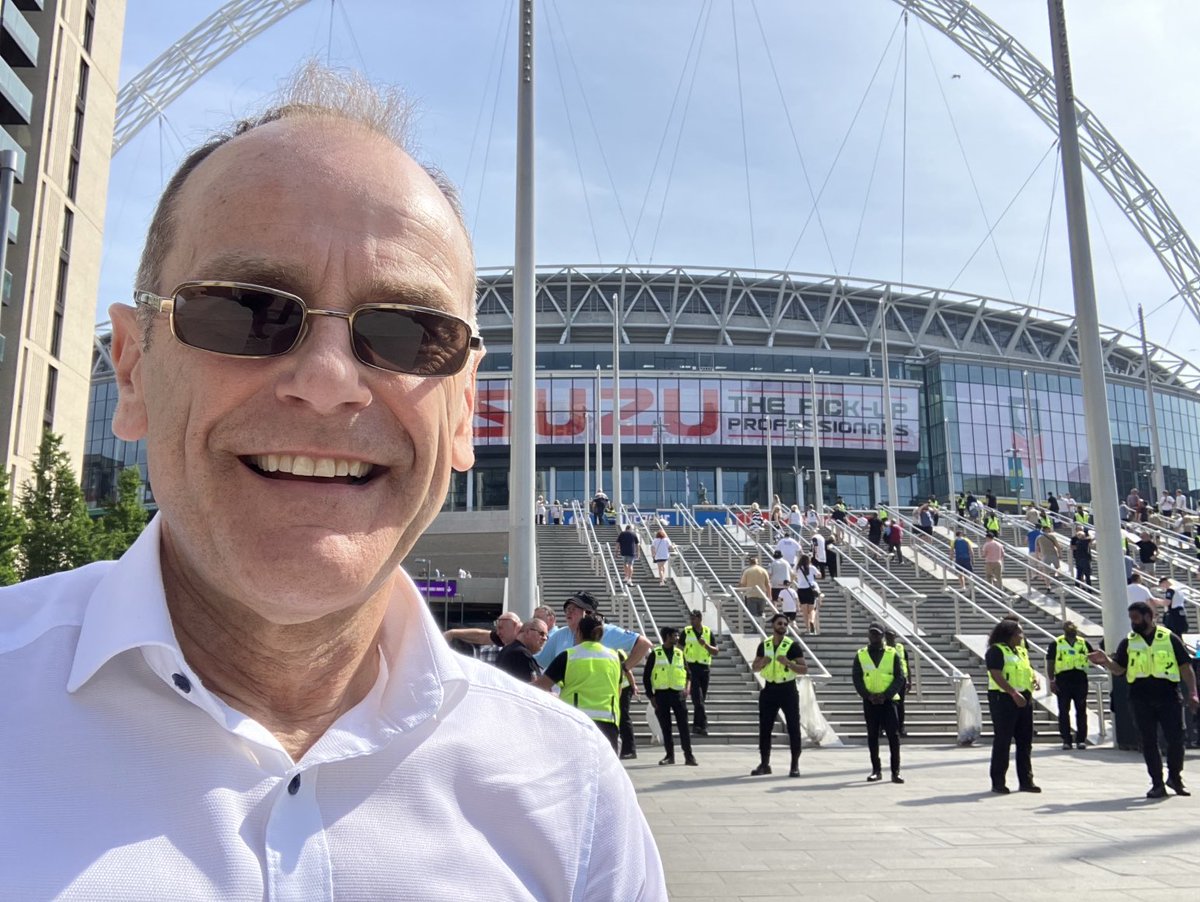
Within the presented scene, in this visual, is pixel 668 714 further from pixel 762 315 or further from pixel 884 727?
pixel 762 315

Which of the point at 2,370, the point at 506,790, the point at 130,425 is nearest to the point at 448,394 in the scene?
the point at 130,425

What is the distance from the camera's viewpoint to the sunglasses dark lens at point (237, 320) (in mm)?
1235

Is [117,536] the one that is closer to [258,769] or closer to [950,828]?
[950,828]

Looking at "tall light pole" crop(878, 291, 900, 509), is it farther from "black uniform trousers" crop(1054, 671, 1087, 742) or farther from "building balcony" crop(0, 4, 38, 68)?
"building balcony" crop(0, 4, 38, 68)

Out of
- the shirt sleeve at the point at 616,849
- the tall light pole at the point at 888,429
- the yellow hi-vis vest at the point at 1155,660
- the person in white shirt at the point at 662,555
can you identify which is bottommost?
the yellow hi-vis vest at the point at 1155,660

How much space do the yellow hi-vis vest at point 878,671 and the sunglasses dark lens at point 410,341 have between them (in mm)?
10652

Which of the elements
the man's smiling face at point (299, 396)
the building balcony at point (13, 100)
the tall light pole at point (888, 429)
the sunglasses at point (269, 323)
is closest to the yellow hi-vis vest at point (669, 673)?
the man's smiling face at point (299, 396)

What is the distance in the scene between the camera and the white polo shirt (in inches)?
42.8

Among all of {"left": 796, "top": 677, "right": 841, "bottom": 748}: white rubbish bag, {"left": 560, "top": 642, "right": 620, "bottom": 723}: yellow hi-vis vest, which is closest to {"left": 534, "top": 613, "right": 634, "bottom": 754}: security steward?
{"left": 560, "top": 642, "right": 620, "bottom": 723}: yellow hi-vis vest

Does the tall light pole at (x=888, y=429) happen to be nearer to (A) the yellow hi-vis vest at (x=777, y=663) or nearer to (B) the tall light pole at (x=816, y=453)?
(B) the tall light pole at (x=816, y=453)

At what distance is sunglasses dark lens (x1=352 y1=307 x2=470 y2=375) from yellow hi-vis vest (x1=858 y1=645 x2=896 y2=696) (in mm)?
10652

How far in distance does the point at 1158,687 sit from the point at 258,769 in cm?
1116

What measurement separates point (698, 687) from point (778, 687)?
3.27 metres

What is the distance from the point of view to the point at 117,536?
24078 mm
